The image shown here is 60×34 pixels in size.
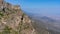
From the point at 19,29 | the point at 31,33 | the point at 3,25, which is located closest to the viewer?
the point at 3,25

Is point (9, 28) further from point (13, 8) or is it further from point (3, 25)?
point (13, 8)

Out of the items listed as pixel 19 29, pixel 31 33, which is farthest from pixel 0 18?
pixel 31 33

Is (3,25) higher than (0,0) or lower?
lower

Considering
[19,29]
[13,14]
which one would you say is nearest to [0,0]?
[13,14]

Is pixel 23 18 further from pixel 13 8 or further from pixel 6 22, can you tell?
pixel 6 22

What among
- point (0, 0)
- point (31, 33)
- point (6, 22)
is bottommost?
point (31, 33)

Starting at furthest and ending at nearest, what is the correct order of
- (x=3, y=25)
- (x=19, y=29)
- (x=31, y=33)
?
(x=31, y=33), (x=19, y=29), (x=3, y=25)

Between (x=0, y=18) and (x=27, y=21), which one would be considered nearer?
(x=0, y=18)

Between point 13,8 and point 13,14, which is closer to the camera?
point 13,14

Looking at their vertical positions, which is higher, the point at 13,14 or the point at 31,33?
the point at 13,14
